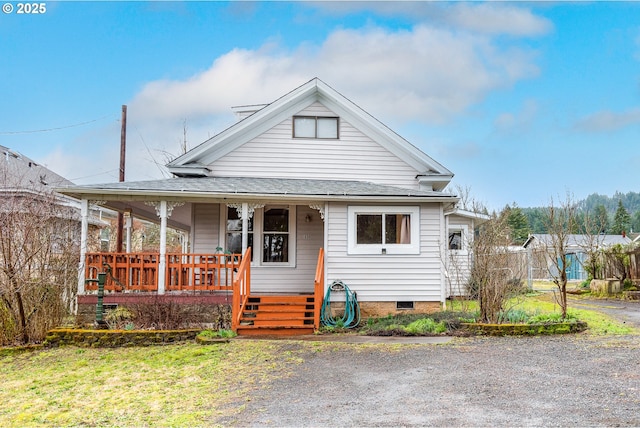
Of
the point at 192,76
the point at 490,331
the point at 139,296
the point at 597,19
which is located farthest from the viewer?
the point at 192,76

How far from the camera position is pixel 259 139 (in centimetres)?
1486

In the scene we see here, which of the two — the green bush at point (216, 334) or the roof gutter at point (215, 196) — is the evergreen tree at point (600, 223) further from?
the green bush at point (216, 334)

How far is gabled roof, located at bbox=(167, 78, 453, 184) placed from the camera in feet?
47.7

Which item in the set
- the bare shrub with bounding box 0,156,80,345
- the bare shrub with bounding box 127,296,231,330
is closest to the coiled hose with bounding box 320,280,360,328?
the bare shrub with bounding box 127,296,231,330

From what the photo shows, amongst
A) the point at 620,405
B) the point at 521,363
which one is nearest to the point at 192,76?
the point at 521,363

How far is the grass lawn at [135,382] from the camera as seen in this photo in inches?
218

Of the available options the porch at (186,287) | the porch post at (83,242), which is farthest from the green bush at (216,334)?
the porch post at (83,242)

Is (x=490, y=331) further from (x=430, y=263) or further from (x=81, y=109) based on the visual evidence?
(x=81, y=109)

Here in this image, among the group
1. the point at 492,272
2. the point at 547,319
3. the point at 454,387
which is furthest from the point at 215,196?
the point at 547,319

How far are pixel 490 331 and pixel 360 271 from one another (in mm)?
3629

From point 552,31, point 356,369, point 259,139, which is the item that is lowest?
point 356,369

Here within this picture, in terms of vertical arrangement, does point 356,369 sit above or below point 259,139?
below

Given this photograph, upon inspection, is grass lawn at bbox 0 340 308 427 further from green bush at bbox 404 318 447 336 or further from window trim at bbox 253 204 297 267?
window trim at bbox 253 204 297 267

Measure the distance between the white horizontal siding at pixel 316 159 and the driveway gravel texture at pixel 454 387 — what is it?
6677mm
